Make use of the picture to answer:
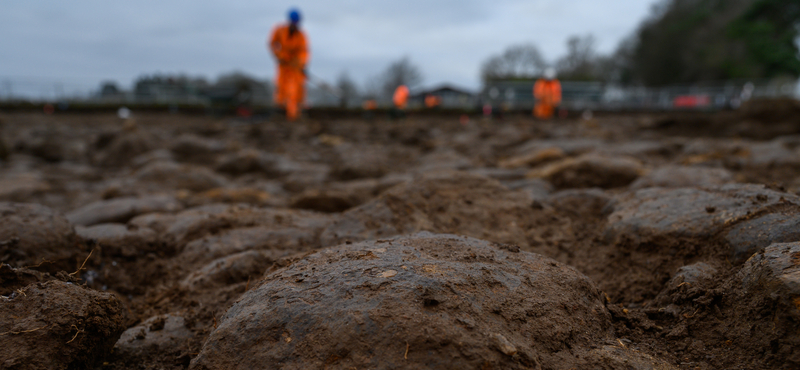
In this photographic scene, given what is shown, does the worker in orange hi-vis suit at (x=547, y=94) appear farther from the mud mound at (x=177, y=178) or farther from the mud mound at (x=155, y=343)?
the mud mound at (x=155, y=343)

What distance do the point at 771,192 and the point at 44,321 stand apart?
96.3 inches

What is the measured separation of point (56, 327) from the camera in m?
1.35

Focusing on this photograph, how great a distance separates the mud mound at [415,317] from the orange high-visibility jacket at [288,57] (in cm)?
834

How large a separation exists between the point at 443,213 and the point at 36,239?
1713 millimetres

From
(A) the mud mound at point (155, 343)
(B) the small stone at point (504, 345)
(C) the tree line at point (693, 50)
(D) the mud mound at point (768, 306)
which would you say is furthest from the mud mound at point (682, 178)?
(C) the tree line at point (693, 50)

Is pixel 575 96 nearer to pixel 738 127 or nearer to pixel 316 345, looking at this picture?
pixel 738 127

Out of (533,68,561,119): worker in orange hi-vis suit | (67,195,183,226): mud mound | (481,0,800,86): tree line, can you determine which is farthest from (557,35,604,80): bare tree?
(67,195,183,226): mud mound

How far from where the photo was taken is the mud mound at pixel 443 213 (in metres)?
2.32

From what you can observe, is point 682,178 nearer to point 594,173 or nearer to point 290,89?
point 594,173

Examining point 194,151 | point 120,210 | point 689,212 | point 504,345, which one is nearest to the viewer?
point 504,345

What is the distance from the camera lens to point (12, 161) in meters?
6.34

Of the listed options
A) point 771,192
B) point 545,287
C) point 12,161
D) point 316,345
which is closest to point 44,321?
point 316,345

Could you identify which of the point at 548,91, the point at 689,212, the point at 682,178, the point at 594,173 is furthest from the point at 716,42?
the point at 689,212

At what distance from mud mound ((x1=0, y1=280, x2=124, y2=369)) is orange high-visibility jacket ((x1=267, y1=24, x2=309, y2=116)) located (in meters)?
8.34
